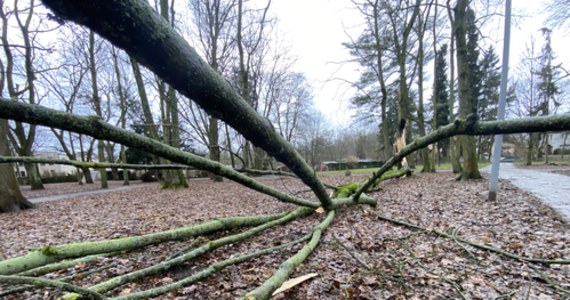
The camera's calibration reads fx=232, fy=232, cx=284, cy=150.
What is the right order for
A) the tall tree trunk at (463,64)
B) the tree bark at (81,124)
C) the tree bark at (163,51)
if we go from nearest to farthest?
the tree bark at (163,51)
the tree bark at (81,124)
the tall tree trunk at (463,64)

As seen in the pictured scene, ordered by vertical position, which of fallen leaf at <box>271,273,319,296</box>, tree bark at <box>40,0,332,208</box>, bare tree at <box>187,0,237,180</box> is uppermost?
bare tree at <box>187,0,237,180</box>

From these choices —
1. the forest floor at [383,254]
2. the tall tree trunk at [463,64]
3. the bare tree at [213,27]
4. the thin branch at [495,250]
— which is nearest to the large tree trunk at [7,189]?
the forest floor at [383,254]

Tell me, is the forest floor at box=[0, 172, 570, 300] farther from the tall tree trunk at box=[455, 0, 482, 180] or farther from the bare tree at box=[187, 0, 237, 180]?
the bare tree at box=[187, 0, 237, 180]

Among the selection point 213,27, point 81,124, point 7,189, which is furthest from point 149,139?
point 213,27

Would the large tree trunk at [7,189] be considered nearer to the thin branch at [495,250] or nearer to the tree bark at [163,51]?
the tree bark at [163,51]

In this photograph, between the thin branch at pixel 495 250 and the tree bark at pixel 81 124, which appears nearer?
the tree bark at pixel 81 124

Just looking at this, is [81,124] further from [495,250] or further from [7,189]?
[7,189]

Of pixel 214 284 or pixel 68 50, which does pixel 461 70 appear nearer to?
pixel 214 284

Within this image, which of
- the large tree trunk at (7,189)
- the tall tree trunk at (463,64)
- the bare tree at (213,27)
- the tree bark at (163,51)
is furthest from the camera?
the bare tree at (213,27)

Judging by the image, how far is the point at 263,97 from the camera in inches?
739

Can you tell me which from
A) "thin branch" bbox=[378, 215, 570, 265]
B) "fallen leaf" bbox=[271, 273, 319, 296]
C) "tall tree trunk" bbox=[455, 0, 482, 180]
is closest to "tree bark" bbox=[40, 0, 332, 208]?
"fallen leaf" bbox=[271, 273, 319, 296]

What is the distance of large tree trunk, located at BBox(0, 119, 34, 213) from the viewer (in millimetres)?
6613

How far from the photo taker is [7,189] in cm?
670

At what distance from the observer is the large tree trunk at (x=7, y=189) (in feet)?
21.7
